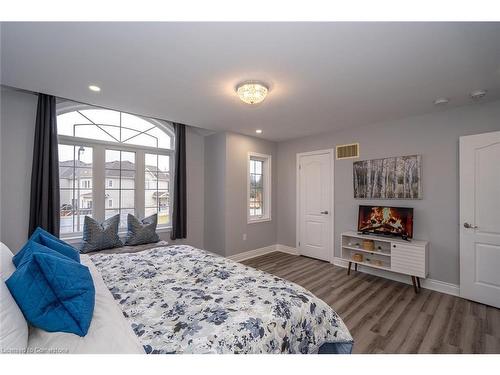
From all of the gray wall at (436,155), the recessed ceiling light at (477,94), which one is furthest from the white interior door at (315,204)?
the recessed ceiling light at (477,94)

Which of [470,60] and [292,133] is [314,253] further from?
[470,60]

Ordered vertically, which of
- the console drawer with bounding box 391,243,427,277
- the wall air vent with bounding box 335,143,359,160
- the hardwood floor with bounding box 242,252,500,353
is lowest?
the hardwood floor with bounding box 242,252,500,353

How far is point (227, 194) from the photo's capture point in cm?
411

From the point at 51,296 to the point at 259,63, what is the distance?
6.75ft

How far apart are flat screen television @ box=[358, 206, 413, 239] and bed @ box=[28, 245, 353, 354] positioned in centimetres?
237

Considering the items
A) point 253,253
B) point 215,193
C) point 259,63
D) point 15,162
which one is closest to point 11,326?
point 259,63

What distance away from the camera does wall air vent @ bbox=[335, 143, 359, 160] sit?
12.5 feet

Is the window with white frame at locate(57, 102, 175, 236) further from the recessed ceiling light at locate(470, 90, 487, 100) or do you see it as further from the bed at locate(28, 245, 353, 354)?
the recessed ceiling light at locate(470, 90, 487, 100)

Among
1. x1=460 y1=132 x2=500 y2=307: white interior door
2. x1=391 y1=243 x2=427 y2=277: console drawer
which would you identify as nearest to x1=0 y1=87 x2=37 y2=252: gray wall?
x1=391 y1=243 x2=427 y2=277: console drawer

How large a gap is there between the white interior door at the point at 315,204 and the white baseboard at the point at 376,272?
0.78 feet

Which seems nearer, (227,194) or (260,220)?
(227,194)

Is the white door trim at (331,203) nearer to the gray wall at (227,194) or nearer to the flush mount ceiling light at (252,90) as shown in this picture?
the gray wall at (227,194)

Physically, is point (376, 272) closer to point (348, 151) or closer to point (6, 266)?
point (348, 151)
